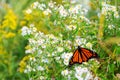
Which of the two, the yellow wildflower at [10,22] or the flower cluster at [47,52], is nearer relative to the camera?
the flower cluster at [47,52]

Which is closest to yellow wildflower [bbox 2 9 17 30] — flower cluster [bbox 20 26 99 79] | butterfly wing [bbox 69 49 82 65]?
flower cluster [bbox 20 26 99 79]

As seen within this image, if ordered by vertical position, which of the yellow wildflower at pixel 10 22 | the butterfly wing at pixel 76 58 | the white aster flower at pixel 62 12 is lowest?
the butterfly wing at pixel 76 58

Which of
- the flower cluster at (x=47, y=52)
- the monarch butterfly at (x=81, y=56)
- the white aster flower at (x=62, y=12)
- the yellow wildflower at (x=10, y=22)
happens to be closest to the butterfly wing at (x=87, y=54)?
the monarch butterfly at (x=81, y=56)

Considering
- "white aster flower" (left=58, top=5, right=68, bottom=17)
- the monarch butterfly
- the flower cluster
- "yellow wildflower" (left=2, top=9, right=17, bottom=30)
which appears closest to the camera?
the monarch butterfly

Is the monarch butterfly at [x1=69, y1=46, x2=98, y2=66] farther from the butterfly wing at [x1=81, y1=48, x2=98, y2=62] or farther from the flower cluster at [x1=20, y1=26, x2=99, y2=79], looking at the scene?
the flower cluster at [x1=20, y1=26, x2=99, y2=79]

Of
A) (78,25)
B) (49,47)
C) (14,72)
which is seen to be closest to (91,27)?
(78,25)

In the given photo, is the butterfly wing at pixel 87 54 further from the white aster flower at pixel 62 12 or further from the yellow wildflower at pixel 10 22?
the yellow wildflower at pixel 10 22

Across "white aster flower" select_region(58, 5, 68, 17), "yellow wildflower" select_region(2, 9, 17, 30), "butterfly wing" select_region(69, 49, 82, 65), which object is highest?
"yellow wildflower" select_region(2, 9, 17, 30)

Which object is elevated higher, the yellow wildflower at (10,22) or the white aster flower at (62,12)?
the yellow wildflower at (10,22)

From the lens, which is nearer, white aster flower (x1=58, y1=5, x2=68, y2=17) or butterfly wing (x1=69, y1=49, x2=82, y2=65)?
butterfly wing (x1=69, y1=49, x2=82, y2=65)

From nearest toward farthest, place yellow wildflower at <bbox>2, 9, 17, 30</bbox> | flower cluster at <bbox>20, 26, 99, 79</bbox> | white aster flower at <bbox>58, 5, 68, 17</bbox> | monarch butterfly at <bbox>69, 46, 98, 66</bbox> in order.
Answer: monarch butterfly at <bbox>69, 46, 98, 66</bbox> < flower cluster at <bbox>20, 26, 99, 79</bbox> < white aster flower at <bbox>58, 5, 68, 17</bbox> < yellow wildflower at <bbox>2, 9, 17, 30</bbox>

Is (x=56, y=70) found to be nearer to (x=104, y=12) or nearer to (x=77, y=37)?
(x=77, y=37)

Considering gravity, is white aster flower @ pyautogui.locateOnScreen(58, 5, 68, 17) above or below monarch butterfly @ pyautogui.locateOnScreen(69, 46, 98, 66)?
above

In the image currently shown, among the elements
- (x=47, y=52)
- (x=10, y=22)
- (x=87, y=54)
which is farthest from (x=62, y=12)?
(x=10, y=22)
